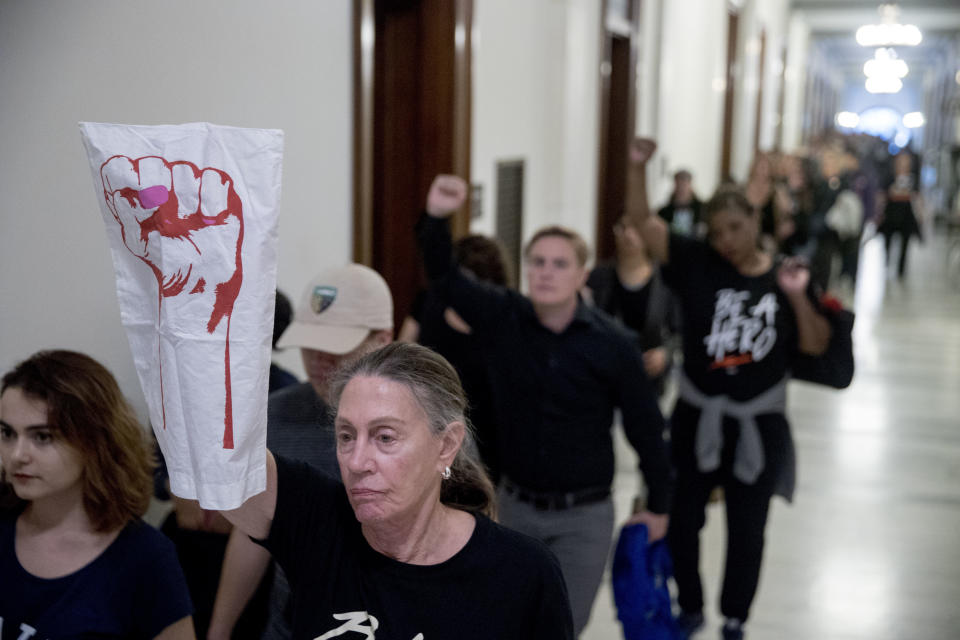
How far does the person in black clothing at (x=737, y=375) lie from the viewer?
4.03 metres

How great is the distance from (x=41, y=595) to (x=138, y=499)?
248mm

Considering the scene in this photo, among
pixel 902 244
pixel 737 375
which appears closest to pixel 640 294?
pixel 737 375

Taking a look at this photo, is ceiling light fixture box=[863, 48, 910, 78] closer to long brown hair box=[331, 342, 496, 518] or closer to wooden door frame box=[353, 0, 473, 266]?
wooden door frame box=[353, 0, 473, 266]

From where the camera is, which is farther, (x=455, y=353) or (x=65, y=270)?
(x=455, y=353)

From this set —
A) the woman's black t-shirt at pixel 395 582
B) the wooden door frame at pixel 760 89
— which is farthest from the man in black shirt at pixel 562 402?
the wooden door frame at pixel 760 89

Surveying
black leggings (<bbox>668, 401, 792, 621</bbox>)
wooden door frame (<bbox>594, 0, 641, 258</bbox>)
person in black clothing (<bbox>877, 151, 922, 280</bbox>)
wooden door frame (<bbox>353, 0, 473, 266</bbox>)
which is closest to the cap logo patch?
wooden door frame (<bbox>353, 0, 473, 266</bbox>)

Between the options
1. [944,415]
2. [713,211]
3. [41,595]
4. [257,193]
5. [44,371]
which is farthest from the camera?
[944,415]

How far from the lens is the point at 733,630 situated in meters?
4.15

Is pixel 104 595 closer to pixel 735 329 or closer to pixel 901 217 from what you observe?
pixel 735 329

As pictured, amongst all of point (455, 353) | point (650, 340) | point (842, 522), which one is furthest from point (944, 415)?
point (455, 353)

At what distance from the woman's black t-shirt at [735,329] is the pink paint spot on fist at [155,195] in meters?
2.90

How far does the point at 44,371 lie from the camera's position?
7.22 ft

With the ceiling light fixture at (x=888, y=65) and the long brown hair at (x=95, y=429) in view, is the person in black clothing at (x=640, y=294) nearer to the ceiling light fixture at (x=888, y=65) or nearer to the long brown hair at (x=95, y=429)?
the long brown hair at (x=95, y=429)

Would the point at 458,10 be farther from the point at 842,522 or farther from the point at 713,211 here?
the point at 842,522
